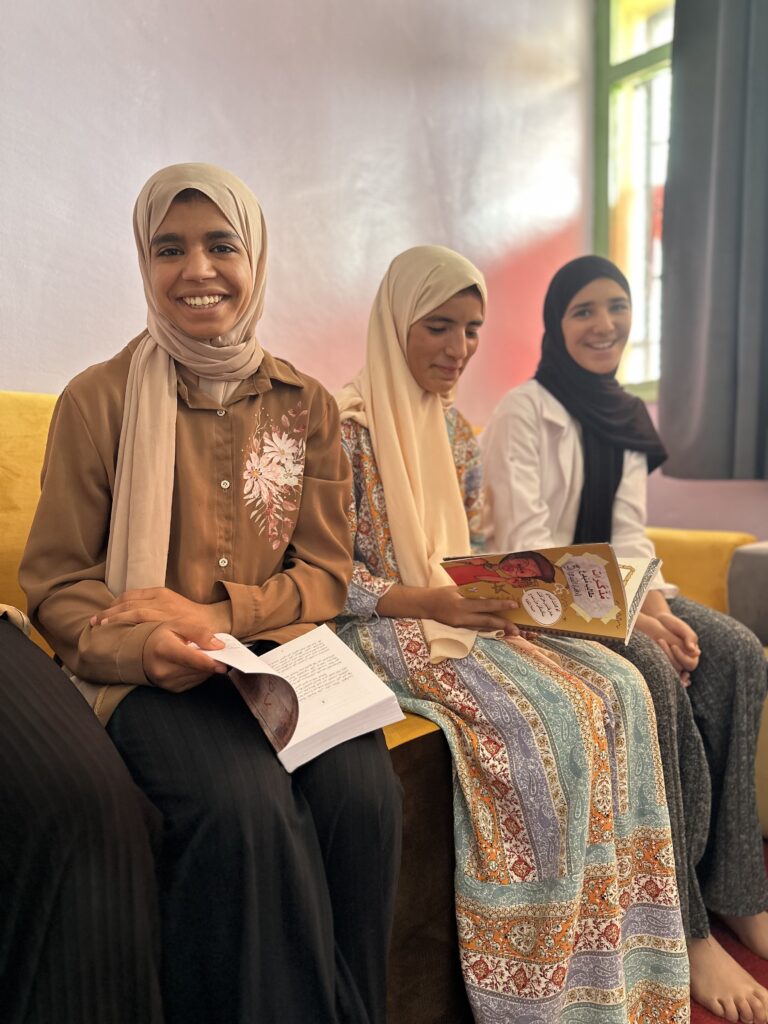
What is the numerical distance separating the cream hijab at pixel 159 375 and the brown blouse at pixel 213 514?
0.03 meters

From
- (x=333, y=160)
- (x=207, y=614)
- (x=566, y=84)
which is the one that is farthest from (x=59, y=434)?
(x=566, y=84)

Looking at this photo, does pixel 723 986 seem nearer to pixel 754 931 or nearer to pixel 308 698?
pixel 754 931

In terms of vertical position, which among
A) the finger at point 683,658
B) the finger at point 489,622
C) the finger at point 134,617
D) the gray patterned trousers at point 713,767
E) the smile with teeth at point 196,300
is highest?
the smile with teeth at point 196,300

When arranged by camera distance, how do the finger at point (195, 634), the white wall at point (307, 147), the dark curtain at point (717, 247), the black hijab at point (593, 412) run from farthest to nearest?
the dark curtain at point (717, 247) → the black hijab at point (593, 412) → the white wall at point (307, 147) → the finger at point (195, 634)

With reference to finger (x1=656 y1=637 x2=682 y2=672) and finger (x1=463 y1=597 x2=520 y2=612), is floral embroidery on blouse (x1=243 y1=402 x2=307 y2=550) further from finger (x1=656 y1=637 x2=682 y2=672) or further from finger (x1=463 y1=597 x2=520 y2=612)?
finger (x1=656 y1=637 x2=682 y2=672)

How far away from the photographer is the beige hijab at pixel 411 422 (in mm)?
1508

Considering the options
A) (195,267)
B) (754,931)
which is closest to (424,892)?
(754,931)

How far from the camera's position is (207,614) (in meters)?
1.12

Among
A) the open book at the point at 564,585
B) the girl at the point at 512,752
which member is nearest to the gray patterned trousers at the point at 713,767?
the girl at the point at 512,752

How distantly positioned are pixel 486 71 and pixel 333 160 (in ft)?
2.76

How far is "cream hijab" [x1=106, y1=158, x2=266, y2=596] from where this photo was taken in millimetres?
1109

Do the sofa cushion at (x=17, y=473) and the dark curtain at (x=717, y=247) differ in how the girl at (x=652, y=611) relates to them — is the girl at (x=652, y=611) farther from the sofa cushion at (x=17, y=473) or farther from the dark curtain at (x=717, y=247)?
the sofa cushion at (x=17, y=473)

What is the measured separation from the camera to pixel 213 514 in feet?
3.94

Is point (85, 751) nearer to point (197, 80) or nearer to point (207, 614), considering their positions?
point (207, 614)
